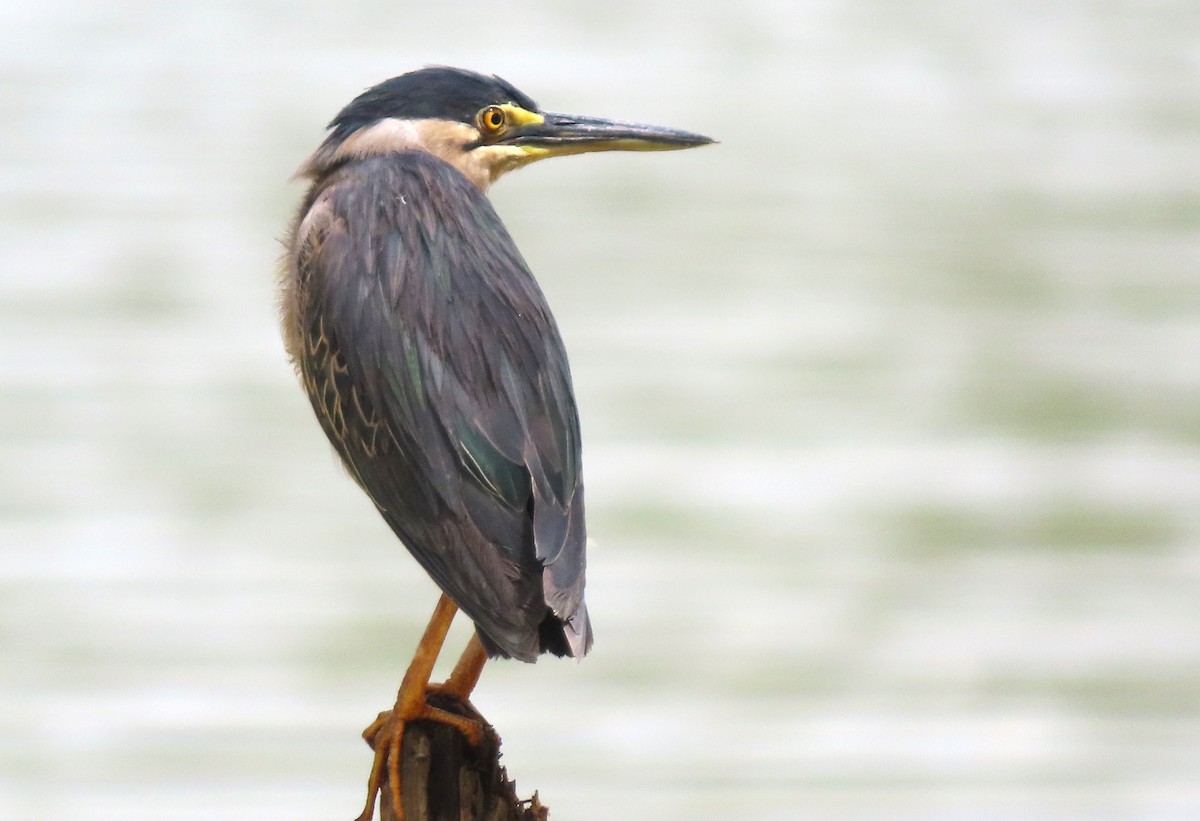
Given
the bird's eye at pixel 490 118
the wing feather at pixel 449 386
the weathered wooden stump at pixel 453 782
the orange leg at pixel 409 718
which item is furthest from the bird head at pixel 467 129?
the weathered wooden stump at pixel 453 782

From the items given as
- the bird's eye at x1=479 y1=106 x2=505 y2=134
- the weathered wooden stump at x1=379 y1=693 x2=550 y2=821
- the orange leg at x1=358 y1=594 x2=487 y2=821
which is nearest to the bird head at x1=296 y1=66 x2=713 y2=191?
the bird's eye at x1=479 y1=106 x2=505 y2=134

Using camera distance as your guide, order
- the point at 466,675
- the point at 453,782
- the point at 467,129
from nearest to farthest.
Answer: the point at 453,782
the point at 466,675
the point at 467,129

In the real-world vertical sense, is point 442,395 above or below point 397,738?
above

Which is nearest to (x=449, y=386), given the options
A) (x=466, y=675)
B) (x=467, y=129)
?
(x=466, y=675)

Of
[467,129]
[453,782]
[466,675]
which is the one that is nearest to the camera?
[453,782]

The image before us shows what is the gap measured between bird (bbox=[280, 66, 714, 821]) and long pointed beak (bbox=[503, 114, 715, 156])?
0.16 m

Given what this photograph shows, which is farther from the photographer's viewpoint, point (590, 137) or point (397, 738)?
point (590, 137)

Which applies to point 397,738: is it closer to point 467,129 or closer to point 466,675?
point 466,675

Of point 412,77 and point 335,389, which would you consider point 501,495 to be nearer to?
point 335,389

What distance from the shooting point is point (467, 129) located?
204 cm

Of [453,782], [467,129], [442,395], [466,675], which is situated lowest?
[453,782]

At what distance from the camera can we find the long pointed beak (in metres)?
2.06

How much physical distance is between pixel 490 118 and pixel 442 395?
53 cm

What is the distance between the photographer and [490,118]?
80.7 inches
